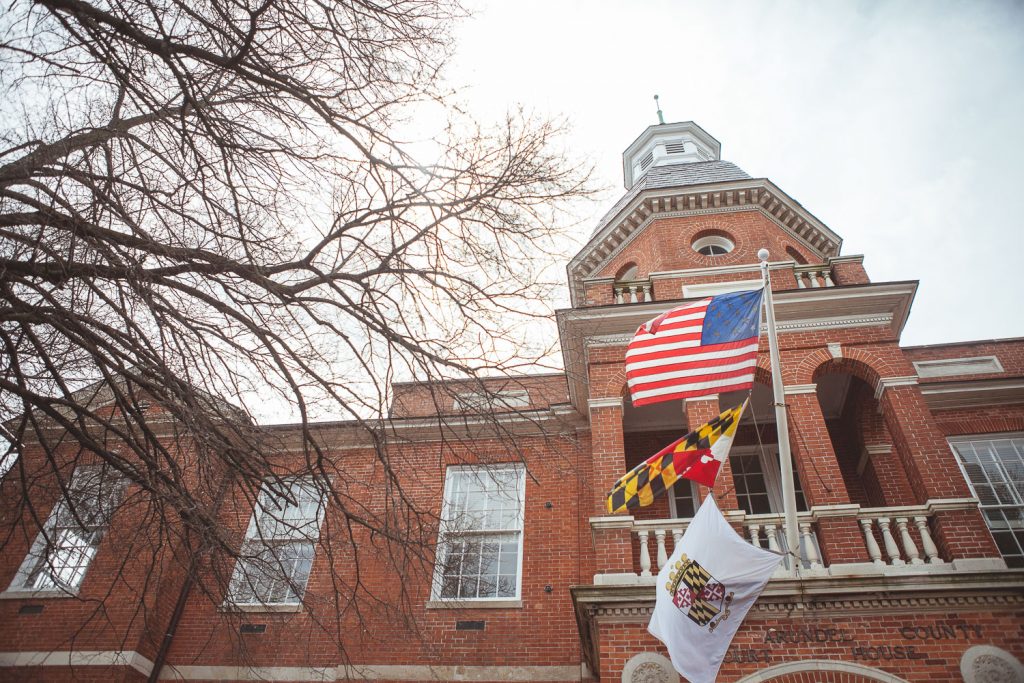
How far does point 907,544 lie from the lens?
895cm

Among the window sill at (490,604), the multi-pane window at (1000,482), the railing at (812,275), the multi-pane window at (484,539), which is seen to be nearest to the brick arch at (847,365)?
the railing at (812,275)

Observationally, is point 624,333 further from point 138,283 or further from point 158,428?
point 158,428

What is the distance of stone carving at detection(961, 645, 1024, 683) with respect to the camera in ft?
25.6

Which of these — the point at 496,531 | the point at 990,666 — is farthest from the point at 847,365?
the point at 496,531

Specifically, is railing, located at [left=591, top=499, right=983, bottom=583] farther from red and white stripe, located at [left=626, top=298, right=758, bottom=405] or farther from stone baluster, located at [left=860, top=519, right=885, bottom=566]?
red and white stripe, located at [left=626, top=298, right=758, bottom=405]

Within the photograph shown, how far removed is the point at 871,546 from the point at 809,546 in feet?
2.77

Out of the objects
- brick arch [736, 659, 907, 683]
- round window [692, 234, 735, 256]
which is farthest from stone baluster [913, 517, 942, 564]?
round window [692, 234, 735, 256]

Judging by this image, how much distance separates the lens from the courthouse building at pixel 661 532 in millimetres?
8297

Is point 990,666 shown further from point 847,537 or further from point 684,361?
point 684,361

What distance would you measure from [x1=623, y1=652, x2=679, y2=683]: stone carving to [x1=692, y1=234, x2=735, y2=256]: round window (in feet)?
31.8

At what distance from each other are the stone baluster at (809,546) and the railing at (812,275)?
209 inches

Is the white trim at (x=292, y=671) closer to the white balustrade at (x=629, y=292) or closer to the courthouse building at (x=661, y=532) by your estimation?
the courthouse building at (x=661, y=532)

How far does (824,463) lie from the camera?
10.1 metres

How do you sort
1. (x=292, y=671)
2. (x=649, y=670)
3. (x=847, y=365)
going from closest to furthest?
(x=649, y=670), (x=847, y=365), (x=292, y=671)
